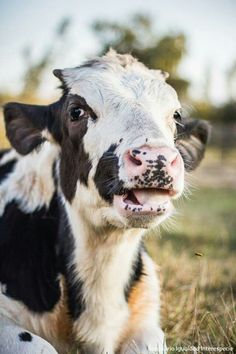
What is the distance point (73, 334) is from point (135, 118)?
1.58 meters

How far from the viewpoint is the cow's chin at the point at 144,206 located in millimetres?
3533

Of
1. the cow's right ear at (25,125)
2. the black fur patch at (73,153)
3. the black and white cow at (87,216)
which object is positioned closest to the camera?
the black and white cow at (87,216)

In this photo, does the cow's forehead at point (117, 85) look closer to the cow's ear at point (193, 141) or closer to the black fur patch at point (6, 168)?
the cow's ear at point (193, 141)

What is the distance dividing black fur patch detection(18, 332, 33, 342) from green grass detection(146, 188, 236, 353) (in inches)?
39.1

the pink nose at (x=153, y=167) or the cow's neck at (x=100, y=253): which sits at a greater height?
the pink nose at (x=153, y=167)

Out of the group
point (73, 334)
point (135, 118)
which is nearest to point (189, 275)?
point (73, 334)

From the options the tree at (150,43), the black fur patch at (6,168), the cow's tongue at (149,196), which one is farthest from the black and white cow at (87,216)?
the tree at (150,43)

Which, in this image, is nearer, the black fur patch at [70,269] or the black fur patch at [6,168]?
the black fur patch at [70,269]

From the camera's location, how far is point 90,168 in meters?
4.18

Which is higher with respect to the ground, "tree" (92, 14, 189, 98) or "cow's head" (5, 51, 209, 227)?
"cow's head" (5, 51, 209, 227)

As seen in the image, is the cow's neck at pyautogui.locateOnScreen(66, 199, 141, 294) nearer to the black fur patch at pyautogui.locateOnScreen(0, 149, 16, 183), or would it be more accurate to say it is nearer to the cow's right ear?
the cow's right ear

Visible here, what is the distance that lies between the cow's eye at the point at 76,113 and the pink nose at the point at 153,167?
897 millimetres

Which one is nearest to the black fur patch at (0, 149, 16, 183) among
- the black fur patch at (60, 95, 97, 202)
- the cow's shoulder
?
the cow's shoulder

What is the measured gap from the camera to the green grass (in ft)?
14.5
